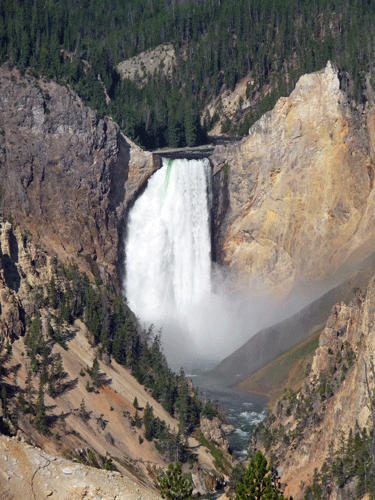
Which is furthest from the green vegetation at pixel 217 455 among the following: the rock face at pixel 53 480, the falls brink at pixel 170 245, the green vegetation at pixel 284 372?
the falls brink at pixel 170 245

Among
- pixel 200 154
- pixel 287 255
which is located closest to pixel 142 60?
pixel 200 154

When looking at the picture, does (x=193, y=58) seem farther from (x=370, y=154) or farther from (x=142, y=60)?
(x=370, y=154)

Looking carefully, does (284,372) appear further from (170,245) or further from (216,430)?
(170,245)

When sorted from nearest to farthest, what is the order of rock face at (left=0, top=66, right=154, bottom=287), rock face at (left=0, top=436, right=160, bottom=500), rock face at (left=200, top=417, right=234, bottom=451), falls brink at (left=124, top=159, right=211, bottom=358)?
rock face at (left=0, top=436, right=160, bottom=500) < rock face at (left=200, top=417, right=234, bottom=451) < rock face at (left=0, top=66, right=154, bottom=287) < falls brink at (left=124, top=159, right=211, bottom=358)

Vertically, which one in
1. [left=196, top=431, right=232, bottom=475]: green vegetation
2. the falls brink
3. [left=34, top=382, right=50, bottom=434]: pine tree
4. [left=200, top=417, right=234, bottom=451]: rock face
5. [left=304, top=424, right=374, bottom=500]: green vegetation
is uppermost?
the falls brink

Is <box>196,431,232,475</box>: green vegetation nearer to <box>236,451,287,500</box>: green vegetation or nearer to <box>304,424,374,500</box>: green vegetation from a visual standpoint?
<box>304,424,374,500</box>: green vegetation

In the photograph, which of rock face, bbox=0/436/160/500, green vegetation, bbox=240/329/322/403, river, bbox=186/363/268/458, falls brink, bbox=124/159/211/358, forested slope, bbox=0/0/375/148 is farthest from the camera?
forested slope, bbox=0/0/375/148

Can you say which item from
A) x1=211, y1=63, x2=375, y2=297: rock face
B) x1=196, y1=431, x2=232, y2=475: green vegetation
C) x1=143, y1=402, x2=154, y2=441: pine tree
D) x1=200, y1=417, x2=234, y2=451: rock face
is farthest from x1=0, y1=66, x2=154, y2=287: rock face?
x1=196, y1=431, x2=232, y2=475: green vegetation

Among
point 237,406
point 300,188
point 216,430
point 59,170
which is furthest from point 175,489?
point 300,188
